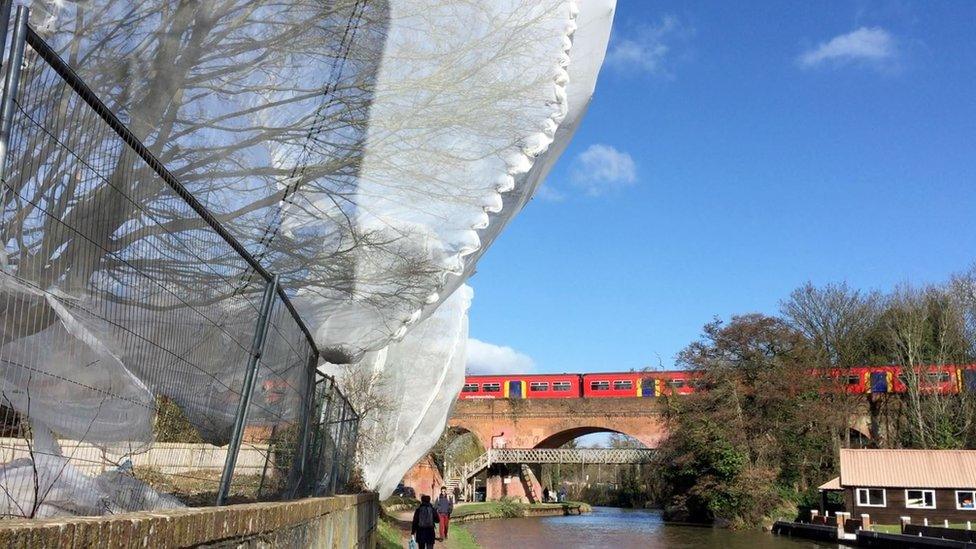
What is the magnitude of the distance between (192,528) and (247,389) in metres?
1.45

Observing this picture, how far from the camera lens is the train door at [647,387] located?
5619 cm

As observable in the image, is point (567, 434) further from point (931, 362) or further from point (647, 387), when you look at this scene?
point (931, 362)

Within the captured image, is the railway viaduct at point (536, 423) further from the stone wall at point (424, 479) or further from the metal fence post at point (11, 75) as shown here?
the metal fence post at point (11, 75)

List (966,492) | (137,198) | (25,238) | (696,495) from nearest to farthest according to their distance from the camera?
(25,238) < (137,198) < (966,492) < (696,495)

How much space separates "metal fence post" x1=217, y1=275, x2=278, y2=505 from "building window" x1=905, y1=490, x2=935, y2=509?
33.0 meters

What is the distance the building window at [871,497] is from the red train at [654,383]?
9738mm

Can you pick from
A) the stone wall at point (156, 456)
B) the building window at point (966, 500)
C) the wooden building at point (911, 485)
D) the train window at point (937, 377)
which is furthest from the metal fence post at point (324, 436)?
the train window at point (937, 377)

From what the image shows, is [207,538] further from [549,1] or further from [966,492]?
[966,492]

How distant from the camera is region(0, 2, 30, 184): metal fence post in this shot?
1917 millimetres

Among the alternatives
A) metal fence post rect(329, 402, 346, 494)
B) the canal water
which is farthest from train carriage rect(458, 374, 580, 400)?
metal fence post rect(329, 402, 346, 494)

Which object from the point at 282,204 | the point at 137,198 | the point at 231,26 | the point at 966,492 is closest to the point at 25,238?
the point at 137,198

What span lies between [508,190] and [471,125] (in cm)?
48

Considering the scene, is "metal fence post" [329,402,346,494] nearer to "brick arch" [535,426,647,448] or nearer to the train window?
the train window

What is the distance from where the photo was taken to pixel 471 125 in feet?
18.1
